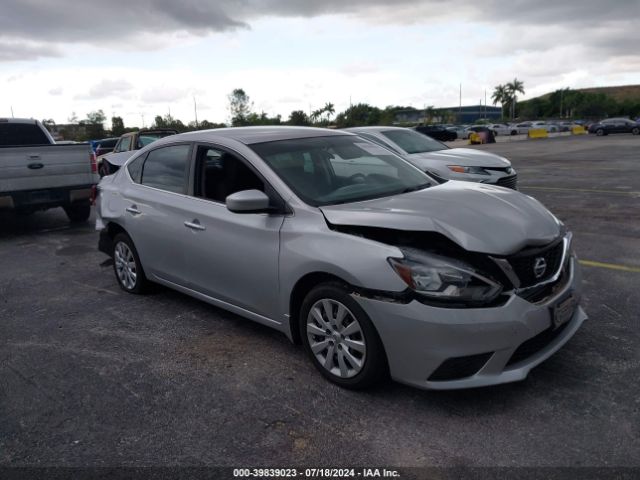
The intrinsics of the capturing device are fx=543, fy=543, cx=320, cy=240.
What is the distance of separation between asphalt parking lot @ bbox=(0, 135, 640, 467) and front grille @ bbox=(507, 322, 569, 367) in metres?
0.28

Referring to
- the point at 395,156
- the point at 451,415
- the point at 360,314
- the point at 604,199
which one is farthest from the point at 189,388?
the point at 604,199

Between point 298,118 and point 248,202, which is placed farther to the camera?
point 298,118

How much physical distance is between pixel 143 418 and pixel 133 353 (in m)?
0.98

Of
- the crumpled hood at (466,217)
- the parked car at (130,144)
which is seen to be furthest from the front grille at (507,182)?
the parked car at (130,144)

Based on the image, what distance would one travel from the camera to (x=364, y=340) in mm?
3127

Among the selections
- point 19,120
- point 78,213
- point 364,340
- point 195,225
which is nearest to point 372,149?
point 195,225

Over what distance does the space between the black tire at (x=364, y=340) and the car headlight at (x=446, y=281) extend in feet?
1.16

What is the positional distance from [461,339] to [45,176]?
7789 mm

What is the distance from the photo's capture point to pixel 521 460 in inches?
103

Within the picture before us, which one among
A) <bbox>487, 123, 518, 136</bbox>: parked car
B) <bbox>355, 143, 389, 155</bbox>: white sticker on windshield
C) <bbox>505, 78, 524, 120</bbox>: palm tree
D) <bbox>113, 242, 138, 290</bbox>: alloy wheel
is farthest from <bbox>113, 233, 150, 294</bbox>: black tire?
<bbox>505, 78, 524, 120</bbox>: palm tree

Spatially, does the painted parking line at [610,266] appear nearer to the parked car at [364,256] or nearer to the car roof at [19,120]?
the parked car at [364,256]

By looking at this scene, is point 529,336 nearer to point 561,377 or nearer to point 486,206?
point 561,377

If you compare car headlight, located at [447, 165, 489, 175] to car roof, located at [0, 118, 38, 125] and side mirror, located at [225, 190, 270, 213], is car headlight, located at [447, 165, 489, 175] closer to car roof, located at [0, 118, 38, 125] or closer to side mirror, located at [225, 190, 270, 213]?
side mirror, located at [225, 190, 270, 213]

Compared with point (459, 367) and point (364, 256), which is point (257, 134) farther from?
point (459, 367)
